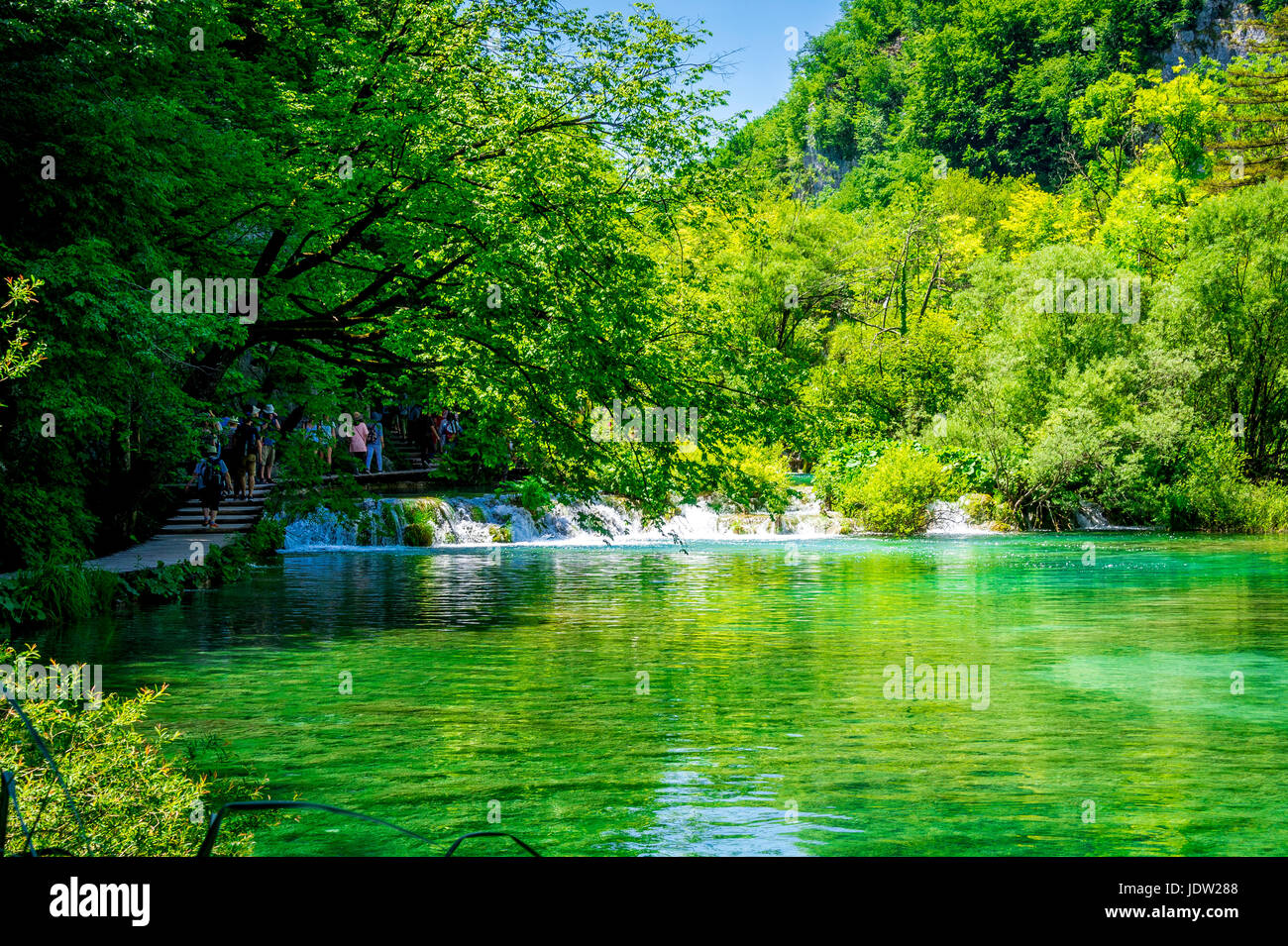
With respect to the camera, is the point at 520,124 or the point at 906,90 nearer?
the point at 520,124

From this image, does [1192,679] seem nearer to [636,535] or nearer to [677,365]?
[677,365]

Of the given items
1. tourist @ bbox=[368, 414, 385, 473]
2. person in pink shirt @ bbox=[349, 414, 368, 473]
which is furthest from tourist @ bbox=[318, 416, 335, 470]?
tourist @ bbox=[368, 414, 385, 473]

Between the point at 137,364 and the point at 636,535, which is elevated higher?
the point at 137,364

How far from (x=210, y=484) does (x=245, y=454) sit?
3.43 meters

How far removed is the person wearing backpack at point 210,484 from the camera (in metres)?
24.9

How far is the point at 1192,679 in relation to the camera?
504 inches

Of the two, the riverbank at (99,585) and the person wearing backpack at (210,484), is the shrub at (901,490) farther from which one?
the riverbank at (99,585)

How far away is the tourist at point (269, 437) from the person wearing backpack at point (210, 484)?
1216mm

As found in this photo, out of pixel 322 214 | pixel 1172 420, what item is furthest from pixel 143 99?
pixel 1172 420

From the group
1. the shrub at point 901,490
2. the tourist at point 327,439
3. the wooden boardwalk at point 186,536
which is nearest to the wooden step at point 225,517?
the wooden boardwalk at point 186,536

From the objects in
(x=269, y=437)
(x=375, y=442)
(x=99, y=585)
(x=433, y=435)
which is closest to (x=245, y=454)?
(x=269, y=437)

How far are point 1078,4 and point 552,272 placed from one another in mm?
86202

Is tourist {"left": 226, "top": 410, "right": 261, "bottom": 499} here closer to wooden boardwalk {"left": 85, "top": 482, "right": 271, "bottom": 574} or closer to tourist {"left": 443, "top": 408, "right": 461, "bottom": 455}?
wooden boardwalk {"left": 85, "top": 482, "right": 271, "bottom": 574}

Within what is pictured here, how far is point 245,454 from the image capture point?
1115 inches
